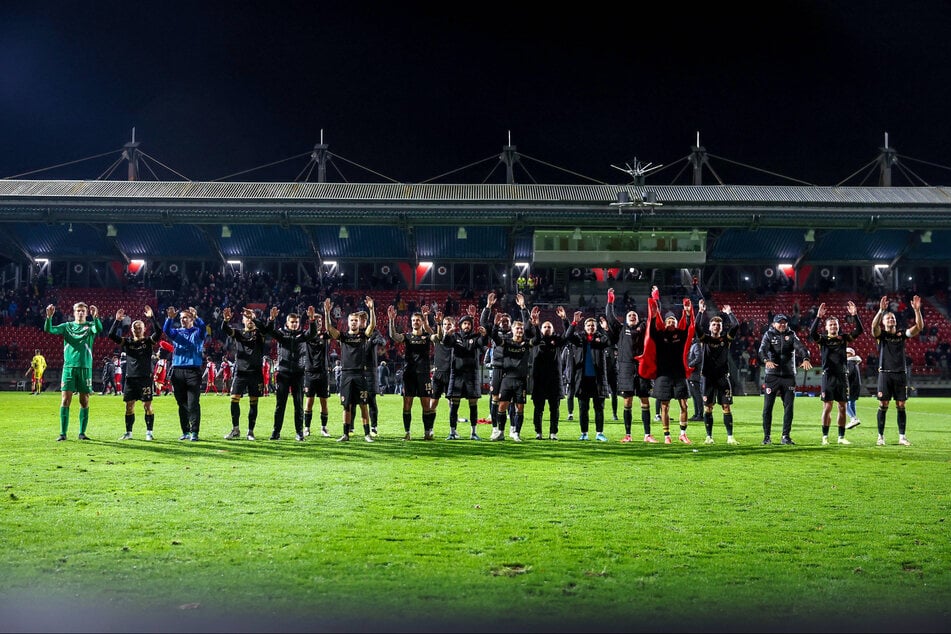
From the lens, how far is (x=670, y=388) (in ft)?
48.3

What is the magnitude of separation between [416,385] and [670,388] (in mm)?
4560

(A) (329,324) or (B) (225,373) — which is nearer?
(A) (329,324)

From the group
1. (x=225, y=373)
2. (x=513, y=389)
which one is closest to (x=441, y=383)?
(x=513, y=389)

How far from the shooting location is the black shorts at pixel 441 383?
1570 cm

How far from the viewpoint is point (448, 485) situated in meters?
9.63

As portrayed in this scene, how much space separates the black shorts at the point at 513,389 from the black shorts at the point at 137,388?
20.8ft

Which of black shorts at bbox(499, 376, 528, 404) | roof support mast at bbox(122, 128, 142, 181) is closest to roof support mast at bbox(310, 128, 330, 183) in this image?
roof support mast at bbox(122, 128, 142, 181)

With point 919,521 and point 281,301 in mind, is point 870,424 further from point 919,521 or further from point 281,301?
point 281,301

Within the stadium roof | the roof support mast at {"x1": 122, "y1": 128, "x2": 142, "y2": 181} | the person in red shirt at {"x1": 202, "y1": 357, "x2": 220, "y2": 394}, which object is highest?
the roof support mast at {"x1": 122, "y1": 128, "x2": 142, "y2": 181}

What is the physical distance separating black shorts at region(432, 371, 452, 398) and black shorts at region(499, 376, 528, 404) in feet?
3.25

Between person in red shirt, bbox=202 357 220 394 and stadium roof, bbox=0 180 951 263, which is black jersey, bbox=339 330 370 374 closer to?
person in red shirt, bbox=202 357 220 394

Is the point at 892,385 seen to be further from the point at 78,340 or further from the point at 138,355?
the point at 78,340

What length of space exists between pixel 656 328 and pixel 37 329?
39.7 m

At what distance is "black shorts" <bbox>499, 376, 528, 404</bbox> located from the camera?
603 inches
